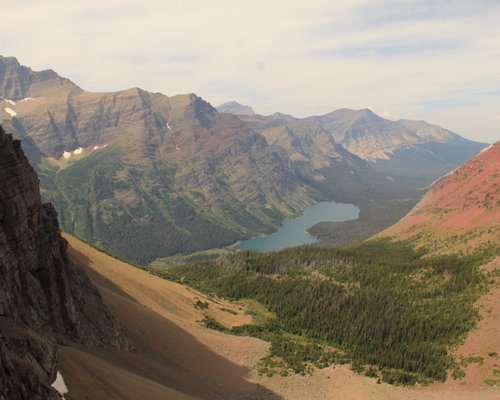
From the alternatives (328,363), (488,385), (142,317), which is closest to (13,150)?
(142,317)

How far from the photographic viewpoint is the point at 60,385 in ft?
128

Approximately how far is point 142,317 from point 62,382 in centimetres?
4202

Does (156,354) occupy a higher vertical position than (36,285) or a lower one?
lower

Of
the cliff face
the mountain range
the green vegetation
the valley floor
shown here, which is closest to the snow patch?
the mountain range

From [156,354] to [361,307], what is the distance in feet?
253

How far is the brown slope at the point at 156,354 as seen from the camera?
153ft

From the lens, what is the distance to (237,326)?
111 metres

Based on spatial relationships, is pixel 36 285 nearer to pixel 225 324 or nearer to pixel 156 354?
pixel 156 354

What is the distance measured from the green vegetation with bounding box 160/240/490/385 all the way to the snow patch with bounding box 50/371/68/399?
4989cm

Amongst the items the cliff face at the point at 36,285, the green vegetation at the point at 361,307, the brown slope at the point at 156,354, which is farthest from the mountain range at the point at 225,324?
the green vegetation at the point at 361,307

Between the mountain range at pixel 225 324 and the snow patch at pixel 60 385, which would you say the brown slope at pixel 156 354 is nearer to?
the mountain range at pixel 225 324

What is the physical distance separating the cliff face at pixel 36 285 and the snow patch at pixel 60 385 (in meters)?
0.68

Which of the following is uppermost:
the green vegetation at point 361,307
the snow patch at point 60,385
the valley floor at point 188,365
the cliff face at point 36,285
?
the cliff face at point 36,285

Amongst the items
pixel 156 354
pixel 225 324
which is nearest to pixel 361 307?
pixel 225 324
